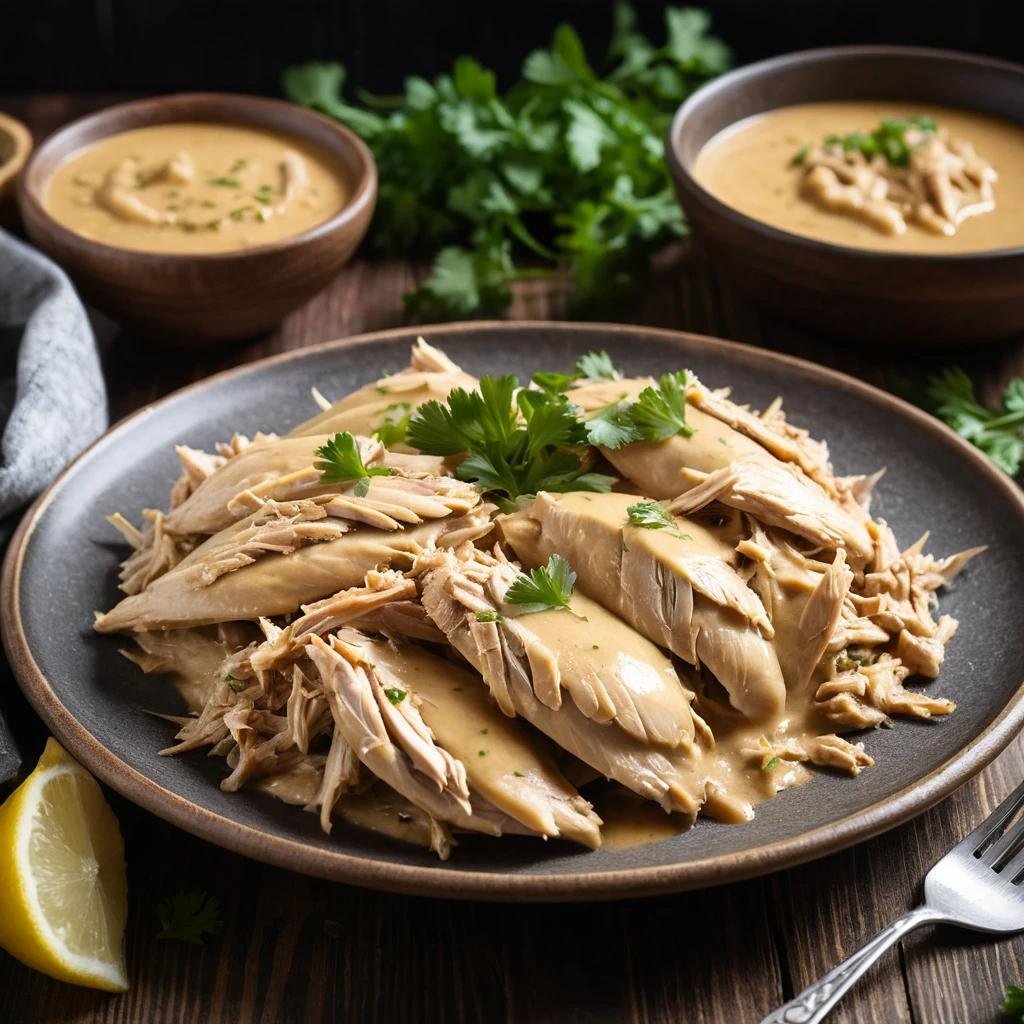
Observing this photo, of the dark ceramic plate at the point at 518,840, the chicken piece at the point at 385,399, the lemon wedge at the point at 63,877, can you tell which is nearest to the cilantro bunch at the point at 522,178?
the dark ceramic plate at the point at 518,840

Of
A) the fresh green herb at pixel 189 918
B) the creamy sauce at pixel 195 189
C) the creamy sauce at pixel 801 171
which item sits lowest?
the fresh green herb at pixel 189 918

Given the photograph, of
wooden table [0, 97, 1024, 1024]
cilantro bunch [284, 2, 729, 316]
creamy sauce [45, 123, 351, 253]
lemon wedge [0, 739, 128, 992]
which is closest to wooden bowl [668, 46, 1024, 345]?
cilantro bunch [284, 2, 729, 316]

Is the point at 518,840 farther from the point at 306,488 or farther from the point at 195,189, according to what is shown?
the point at 195,189

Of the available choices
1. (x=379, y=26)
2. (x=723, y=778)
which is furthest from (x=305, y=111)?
(x=723, y=778)

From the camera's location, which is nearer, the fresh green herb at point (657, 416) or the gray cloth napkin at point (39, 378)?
the fresh green herb at point (657, 416)

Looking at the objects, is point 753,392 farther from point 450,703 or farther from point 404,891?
point 404,891

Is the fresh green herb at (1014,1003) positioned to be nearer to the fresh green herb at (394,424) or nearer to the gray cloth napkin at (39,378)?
the fresh green herb at (394,424)

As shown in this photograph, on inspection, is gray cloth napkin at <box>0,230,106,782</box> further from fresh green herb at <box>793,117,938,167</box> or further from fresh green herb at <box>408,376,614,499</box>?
fresh green herb at <box>793,117,938,167</box>
